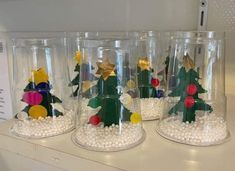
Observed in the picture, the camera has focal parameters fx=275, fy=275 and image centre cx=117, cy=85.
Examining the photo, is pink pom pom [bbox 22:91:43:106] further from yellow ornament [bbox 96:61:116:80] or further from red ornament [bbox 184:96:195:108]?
red ornament [bbox 184:96:195:108]

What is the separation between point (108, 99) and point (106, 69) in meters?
0.06

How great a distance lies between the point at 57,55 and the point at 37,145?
26cm

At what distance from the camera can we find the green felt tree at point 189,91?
2.03ft

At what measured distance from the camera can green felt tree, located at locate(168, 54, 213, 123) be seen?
620mm

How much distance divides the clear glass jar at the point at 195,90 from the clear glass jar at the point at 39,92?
257mm

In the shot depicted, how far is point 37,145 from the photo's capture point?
1.95 ft

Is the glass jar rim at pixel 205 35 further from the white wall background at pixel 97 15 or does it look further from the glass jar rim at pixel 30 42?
the glass jar rim at pixel 30 42

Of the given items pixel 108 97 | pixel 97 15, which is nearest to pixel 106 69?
pixel 108 97

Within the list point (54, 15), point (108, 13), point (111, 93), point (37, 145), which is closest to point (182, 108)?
point (111, 93)

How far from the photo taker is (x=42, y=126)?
2.14 ft

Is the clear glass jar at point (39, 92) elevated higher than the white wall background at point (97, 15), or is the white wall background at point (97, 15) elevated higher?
the white wall background at point (97, 15)

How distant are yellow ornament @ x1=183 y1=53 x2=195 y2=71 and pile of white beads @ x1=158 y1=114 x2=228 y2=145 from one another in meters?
0.12

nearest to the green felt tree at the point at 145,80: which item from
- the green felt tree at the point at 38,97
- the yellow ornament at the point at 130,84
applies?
the yellow ornament at the point at 130,84

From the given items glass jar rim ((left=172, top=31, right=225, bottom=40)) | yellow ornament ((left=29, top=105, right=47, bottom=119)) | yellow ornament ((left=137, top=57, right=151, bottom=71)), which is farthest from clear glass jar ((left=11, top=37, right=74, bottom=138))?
glass jar rim ((left=172, top=31, right=225, bottom=40))
